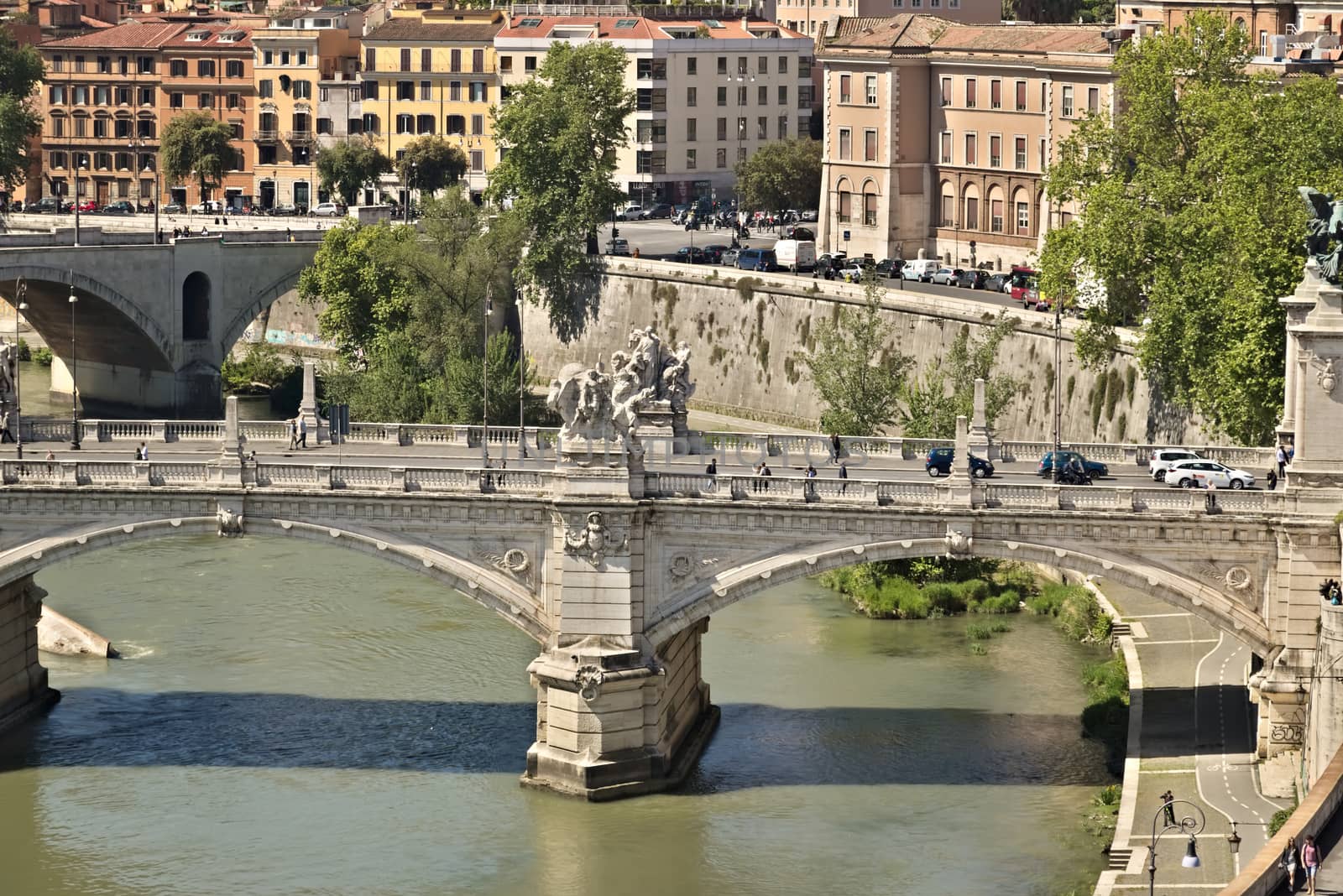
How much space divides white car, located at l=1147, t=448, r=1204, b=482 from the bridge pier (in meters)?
24.5

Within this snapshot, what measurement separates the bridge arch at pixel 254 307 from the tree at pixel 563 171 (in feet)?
26.8

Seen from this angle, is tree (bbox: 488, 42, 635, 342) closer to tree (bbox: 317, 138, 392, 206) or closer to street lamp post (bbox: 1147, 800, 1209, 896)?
tree (bbox: 317, 138, 392, 206)

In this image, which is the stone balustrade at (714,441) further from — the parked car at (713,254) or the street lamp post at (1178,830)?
the parked car at (713,254)

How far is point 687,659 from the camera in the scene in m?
64.4

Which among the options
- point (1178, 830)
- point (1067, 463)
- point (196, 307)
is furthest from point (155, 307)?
point (1178, 830)

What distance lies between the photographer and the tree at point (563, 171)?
111 metres

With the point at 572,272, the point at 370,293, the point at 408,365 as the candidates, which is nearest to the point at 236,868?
the point at 408,365

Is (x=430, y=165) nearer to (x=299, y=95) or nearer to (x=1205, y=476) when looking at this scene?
(x=299, y=95)

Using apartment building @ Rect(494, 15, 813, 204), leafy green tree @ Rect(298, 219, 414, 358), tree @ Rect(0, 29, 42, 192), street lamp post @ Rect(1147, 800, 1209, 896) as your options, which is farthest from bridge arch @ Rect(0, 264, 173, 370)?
street lamp post @ Rect(1147, 800, 1209, 896)

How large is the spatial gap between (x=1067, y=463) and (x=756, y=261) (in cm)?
4852

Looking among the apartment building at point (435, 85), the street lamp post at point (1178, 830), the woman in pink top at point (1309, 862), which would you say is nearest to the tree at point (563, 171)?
the apartment building at point (435, 85)

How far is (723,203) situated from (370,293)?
40.8 meters

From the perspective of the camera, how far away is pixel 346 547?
62406 millimetres

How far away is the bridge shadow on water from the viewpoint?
62.4 m
